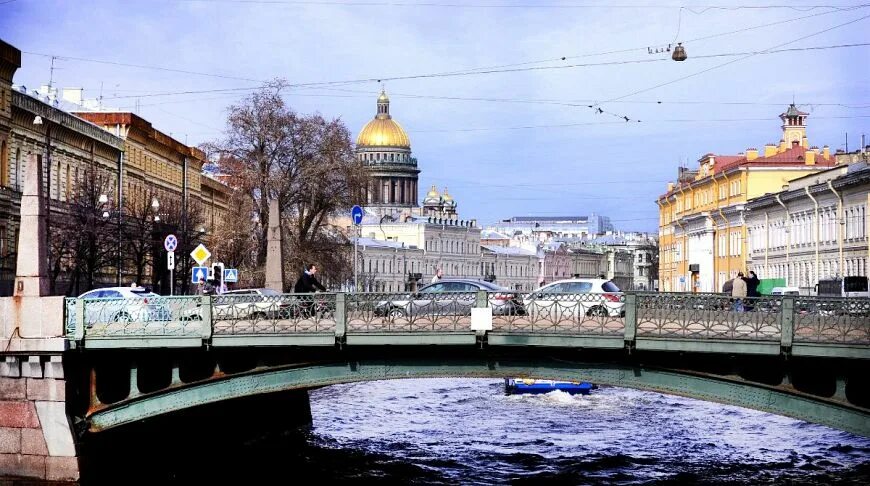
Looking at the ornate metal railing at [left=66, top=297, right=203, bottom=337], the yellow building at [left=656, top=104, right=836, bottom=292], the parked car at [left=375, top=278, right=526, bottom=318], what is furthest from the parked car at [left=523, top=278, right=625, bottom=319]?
the yellow building at [left=656, top=104, right=836, bottom=292]

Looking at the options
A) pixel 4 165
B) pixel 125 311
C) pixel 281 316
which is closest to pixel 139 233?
pixel 4 165

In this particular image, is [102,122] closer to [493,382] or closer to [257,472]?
[493,382]

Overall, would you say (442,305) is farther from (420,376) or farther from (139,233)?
(139,233)

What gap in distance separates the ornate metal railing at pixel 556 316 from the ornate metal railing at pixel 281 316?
9.26 ft

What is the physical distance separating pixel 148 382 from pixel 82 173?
46277 mm

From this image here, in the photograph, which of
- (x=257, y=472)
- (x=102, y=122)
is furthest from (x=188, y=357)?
(x=102, y=122)

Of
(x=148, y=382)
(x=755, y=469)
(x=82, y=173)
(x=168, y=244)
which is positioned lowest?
(x=755, y=469)

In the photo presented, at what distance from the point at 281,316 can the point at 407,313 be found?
2.17 meters

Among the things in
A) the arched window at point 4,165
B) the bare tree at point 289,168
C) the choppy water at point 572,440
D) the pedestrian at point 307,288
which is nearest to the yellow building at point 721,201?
the bare tree at point 289,168

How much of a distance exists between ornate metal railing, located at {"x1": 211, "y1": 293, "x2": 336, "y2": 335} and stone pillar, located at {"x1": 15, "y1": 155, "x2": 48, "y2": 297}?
324cm

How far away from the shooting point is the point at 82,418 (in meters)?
25.2

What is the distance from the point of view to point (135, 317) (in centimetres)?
2528

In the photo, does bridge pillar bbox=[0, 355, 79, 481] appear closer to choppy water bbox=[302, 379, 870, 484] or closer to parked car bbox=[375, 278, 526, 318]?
parked car bbox=[375, 278, 526, 318]

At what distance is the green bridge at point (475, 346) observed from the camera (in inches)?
869
